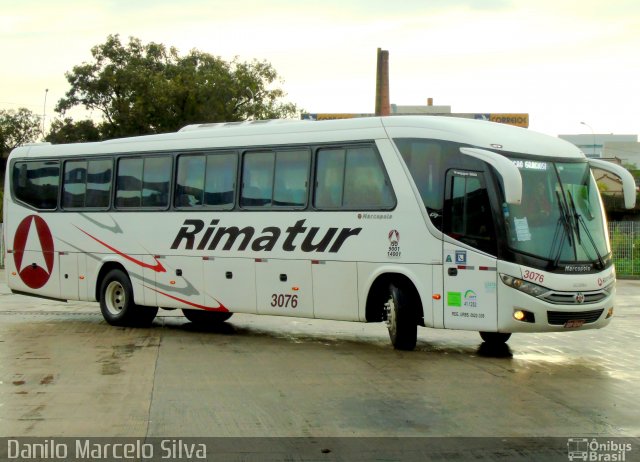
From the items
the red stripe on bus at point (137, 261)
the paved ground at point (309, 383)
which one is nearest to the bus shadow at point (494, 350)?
the paved ground at point (309, 383)

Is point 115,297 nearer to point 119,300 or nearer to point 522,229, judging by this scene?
point 119,300

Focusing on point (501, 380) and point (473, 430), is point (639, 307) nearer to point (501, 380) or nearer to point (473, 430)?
point (501, 380)

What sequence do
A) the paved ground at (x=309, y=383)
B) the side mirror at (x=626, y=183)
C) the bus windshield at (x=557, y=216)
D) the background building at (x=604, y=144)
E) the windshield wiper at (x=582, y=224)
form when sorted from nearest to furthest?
the paved ground at (x=309, y=383) < the bus windshield at (x=557, y=216) < the windshield wiper at (x=582, y=224) < the side mirror at (x=626, y=183) < the background building at (x=604, y=144)

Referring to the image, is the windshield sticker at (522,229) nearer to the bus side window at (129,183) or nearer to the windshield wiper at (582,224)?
the windshield wiper at (582,224)

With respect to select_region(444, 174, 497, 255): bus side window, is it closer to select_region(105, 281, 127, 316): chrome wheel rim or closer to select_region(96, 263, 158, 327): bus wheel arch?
select_region(96, 263, 158, 327): bus wheel arch

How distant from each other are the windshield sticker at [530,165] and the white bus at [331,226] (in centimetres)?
2

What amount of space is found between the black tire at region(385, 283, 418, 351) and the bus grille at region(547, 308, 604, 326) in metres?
2.02

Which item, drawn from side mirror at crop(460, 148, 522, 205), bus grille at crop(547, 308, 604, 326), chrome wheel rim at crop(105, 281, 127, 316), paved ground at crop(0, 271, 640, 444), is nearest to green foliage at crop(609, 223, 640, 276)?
paved ground at crop(0, 271, 640, 444)

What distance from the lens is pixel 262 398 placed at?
32.0 feet

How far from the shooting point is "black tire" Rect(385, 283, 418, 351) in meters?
13.4

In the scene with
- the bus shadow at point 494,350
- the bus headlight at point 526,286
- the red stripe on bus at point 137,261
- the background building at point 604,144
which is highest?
the background building at point 604,144

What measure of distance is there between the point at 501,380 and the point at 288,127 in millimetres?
6006

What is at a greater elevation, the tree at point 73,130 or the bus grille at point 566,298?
the tree at point 73,130

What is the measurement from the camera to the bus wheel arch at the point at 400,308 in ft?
43.9
